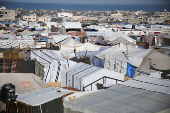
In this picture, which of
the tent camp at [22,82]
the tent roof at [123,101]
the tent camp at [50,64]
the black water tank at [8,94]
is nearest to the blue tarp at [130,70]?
the tent camp at [50,64]

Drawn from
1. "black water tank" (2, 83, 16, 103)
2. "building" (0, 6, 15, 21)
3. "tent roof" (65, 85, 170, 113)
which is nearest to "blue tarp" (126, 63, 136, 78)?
"tent roof" (65, 85, 170, 113)

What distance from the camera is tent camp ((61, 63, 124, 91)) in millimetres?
7621

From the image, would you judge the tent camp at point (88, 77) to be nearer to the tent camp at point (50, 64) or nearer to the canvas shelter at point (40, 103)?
the canvas shelter at point (40, 103)

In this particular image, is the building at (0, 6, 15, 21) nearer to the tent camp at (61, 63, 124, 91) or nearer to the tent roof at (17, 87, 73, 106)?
the tent camp at (61, 63, 124, 91)

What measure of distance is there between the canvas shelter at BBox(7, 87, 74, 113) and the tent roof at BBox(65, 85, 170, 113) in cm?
22

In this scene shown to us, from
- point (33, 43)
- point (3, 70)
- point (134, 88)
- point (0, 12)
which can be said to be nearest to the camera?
point (134, 88)

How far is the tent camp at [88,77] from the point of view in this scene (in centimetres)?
762

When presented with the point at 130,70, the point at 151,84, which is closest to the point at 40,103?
the point at 151,84

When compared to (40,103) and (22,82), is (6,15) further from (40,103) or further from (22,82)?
(40,103)

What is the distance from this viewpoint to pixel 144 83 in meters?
6.67

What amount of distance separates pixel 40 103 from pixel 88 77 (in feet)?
8.46

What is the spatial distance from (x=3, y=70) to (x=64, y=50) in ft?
15.9

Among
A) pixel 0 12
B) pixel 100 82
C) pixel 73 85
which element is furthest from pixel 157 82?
pixel 0 12

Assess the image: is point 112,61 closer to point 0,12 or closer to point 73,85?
point 73,85
